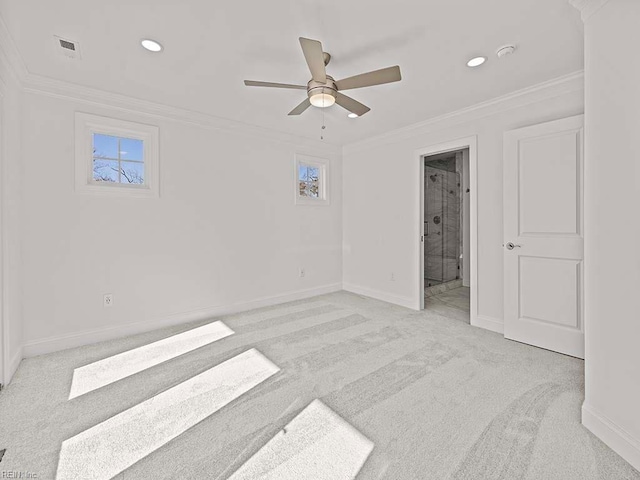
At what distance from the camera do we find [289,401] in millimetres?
1919

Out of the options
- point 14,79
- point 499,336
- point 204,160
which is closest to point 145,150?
point 204,160

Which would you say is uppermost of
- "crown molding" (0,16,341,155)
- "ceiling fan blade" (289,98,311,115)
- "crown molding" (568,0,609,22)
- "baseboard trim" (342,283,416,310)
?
"crown molding" (0,16,341,155)

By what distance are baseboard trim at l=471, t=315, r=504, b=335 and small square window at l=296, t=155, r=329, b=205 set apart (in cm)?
272

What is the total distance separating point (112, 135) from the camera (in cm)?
303

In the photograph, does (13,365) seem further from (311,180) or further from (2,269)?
(311,180)

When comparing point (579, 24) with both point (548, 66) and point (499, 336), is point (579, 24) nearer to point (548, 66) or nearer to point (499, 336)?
point (548, 66)

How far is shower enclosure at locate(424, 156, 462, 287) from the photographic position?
562cm

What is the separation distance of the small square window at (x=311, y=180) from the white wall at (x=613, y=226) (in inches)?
132

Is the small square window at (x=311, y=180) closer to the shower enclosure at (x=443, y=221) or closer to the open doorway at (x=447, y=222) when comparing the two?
the open doorway at (x=447, y=222)

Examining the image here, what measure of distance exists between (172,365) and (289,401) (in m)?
1.14

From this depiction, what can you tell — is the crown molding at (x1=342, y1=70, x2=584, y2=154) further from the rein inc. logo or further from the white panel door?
the rein inc. logo

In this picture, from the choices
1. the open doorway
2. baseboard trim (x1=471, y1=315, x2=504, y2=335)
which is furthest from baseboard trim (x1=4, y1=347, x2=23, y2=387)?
the open doorway

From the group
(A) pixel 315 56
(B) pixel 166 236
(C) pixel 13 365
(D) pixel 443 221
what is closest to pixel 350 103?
(A) pixel 315 56

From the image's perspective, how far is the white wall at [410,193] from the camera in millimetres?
2906
